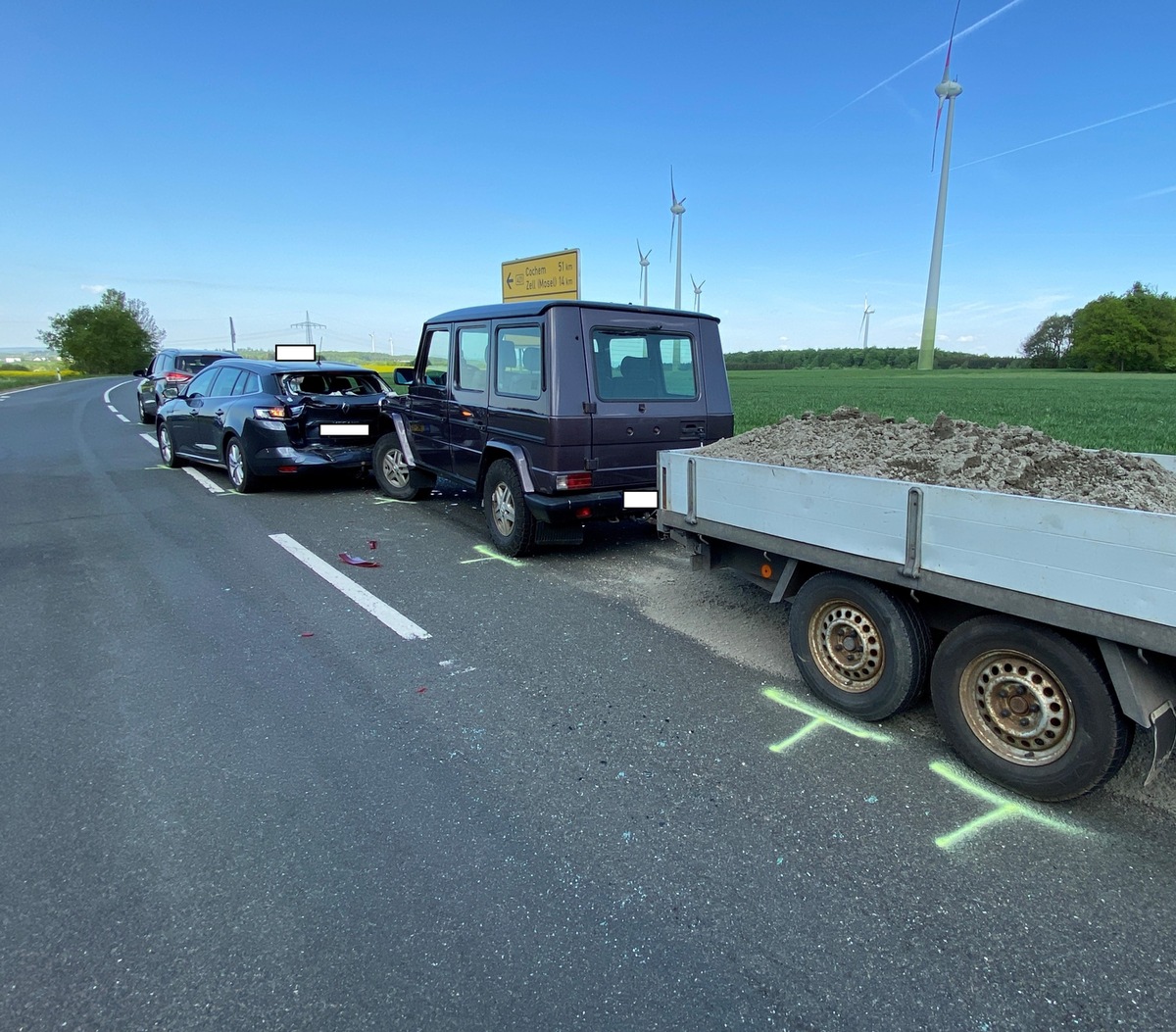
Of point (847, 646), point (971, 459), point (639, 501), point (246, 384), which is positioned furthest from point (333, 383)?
point (971, 459)

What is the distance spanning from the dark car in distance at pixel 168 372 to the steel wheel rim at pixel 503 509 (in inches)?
492

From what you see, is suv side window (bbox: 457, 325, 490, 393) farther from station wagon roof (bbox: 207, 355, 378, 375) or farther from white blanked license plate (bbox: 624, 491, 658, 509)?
station wagon roof (bbox: 207, 355, 378, 375)

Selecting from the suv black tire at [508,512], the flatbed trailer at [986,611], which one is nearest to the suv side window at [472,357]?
the suv black tire at [508,512]

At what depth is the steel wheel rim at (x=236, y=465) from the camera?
30.6 feet

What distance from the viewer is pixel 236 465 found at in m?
9.54

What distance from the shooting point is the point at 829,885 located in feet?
8.11

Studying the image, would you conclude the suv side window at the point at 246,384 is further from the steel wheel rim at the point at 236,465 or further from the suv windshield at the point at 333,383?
the steel wheel rim at the point at 236,465

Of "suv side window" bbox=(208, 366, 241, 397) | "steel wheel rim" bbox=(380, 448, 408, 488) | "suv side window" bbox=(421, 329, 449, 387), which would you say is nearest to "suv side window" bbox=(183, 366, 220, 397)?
"suv side window" bbox=(208, 366, 241, 397)

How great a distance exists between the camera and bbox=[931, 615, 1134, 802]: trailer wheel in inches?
105

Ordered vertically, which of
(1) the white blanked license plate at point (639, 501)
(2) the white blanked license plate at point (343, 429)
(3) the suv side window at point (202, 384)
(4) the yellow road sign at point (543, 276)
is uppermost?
(4) the yellow road sign at point (543, 276)

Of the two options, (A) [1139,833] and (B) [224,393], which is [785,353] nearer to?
(B) [224,393]

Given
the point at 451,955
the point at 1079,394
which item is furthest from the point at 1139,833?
the point at 1079,394

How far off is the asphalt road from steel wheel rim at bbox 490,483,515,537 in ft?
6.13

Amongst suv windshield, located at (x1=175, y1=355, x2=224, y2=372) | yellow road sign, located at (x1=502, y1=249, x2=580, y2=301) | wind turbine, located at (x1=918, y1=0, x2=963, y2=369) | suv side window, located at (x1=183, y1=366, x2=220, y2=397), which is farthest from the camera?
wind turbine, located at (x1=918, y1=0, x2=963, y2=369)
